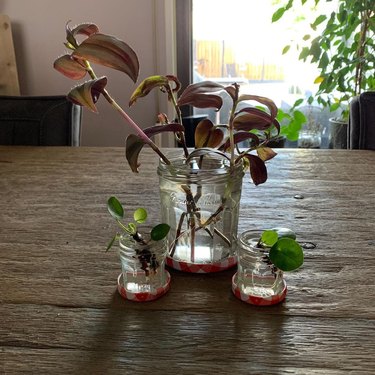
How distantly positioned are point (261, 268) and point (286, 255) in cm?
6

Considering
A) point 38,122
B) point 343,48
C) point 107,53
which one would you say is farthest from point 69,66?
point 343,48

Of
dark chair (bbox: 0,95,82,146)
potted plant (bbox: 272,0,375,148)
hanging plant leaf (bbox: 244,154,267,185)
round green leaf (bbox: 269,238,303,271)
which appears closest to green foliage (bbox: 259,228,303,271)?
round green leaf (bbox: 269,238,303,271)

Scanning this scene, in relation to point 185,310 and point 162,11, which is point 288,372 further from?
point 162,11

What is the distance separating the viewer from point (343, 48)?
2.20 meters

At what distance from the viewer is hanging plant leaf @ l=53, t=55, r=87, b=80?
24.1 inches

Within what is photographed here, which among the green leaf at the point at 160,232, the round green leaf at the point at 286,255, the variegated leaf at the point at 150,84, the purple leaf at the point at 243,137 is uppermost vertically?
the variegated leaf at the point at 150,84

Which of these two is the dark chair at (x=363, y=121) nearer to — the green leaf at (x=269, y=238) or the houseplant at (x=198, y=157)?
the houseplant at (x=198, y=157)

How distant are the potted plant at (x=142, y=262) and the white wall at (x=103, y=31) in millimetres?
1769

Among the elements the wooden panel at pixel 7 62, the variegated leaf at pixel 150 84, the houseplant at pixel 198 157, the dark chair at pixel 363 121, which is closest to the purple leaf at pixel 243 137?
A: the houseplant at pixel 198 157

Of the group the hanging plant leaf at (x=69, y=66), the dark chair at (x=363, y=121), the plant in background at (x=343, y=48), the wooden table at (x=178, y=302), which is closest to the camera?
the wooden table at (x=178, y=302)

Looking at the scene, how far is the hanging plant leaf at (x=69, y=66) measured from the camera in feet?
2.01

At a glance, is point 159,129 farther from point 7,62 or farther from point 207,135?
point 7,62

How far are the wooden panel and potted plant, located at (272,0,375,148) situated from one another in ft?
4.05

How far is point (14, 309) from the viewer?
0.60 metres
